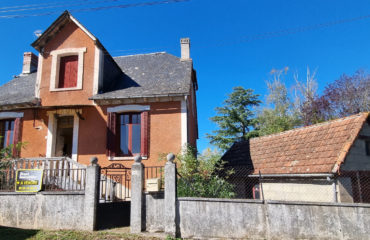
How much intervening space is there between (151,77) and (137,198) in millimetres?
7295

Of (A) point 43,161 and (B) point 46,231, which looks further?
(A) point 43,161

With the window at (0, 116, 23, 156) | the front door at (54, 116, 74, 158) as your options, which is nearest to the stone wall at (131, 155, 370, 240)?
the front door at (54, 116, 74, 158)

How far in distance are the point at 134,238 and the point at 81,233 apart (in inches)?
59.0

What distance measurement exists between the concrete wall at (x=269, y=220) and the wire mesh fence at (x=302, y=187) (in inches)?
24.8

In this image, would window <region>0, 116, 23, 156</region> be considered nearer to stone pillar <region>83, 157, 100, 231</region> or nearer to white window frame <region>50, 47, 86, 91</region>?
white window frame <region>50, 47, 86, 91</region>

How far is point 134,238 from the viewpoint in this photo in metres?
6.40

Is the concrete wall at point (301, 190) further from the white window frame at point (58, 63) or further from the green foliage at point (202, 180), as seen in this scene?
the white window frame at point (58, 63)

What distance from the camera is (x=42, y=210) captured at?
7.44 meters

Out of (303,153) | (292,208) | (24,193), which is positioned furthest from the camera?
(303,153)

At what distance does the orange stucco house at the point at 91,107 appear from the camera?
10961mm

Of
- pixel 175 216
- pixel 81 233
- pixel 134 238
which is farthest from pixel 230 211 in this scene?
pixel 81 233

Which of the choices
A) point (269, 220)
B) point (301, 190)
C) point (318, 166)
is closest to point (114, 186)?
point (269, 220)

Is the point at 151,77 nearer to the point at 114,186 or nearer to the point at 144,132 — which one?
the point at 144,132

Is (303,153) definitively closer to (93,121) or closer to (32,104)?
(93,121)
